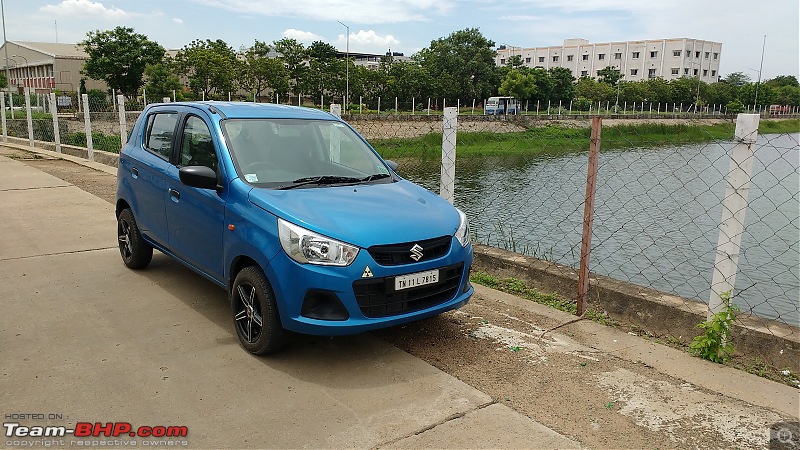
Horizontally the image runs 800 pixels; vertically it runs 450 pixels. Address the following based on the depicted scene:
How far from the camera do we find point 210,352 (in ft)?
13.3

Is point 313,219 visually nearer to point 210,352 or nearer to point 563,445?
point 210,352

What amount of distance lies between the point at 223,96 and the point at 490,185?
36.0 metres

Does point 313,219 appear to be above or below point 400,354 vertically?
above

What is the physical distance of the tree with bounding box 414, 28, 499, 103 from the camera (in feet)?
229

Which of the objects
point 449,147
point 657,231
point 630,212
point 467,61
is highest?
point 467,61

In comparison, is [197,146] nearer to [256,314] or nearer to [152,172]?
[152,172]

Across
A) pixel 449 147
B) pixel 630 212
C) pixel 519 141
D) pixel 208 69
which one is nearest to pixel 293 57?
pixel 208 69

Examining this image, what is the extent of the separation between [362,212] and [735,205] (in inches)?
101

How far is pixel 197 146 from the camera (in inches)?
185

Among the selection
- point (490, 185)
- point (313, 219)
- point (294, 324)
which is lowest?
point (490, 185)

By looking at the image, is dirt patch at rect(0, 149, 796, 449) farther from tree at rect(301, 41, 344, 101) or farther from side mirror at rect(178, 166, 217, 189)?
tree at rect(301, 41, 344, 101)

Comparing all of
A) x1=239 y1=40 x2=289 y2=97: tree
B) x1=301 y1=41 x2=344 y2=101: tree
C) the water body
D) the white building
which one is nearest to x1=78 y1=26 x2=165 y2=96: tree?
x1=239 y1=40 x2=289 y2=97: tree

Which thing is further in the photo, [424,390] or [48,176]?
[48,176]

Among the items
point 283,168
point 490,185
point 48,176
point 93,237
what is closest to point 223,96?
point 490,185
